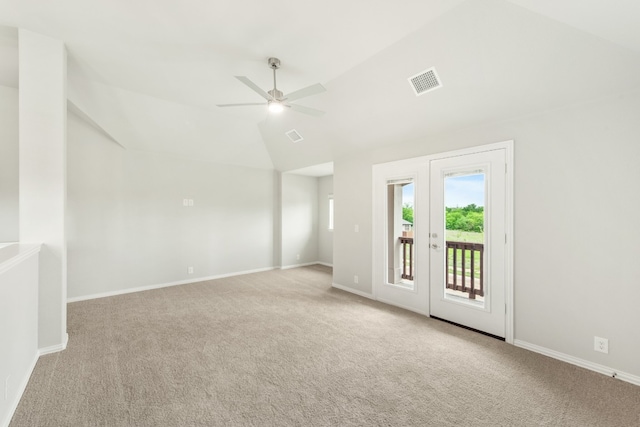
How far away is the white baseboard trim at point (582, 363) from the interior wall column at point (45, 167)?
193 inches

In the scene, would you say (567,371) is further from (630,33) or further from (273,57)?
(273,57)

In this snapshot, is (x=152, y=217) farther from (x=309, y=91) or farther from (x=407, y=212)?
(x=407, y=212)

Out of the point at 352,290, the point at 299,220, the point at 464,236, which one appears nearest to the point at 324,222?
the point at 299,220

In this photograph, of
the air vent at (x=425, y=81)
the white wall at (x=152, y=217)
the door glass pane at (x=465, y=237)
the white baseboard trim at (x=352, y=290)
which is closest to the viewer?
the air vent at (x=425, y=81)

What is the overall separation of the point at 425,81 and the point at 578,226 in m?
2.08

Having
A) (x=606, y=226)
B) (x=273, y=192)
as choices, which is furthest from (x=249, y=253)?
(x=606, y=226)

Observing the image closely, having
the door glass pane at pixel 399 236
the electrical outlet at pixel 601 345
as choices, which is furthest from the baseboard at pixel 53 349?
the electrical outlet at pixel 601 345

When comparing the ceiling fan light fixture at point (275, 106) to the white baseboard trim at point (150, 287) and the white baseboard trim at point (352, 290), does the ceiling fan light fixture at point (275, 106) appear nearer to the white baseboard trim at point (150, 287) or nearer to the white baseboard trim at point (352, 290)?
the white baseboard trim at point (352, 290)

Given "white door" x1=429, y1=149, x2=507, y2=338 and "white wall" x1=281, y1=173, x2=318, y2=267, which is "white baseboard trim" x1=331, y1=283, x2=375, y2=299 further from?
"white wall" x1=281, y1=173, x2=318, y2=267

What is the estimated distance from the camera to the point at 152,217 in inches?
198

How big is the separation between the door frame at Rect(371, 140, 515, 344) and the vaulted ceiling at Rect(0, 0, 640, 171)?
357mm

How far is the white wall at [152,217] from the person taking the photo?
4.35 meters

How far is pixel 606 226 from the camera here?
7.75 ft

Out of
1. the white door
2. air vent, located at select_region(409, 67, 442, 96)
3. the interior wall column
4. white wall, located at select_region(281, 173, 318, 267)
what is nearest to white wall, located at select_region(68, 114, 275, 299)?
white wall, located at select_region(281, 173, 318, 267)
